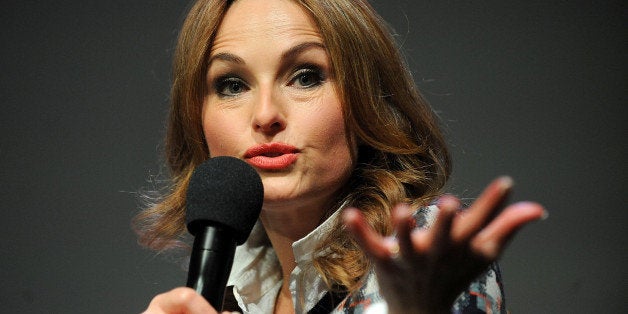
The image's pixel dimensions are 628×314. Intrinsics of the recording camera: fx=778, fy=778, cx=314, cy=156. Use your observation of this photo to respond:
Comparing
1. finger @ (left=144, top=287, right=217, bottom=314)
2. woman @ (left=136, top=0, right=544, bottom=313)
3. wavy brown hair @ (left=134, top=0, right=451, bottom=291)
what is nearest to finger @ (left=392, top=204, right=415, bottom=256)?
finger @ (left=144, top=287, right=217, bottom=314)

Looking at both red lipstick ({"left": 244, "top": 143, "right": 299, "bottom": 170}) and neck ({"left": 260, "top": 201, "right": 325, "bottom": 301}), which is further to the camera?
neck ({"left": 260, "top": 201, "right": 325, "bottom": 301})

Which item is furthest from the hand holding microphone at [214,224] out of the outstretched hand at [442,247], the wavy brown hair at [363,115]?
the wavy brown hair at [363,115]

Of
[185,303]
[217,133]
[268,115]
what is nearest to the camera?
[185,303]

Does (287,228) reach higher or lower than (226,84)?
lower

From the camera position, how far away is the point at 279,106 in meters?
1.24

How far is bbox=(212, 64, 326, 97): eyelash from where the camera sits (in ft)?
4.20

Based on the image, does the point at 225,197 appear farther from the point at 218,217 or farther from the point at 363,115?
the point at 363,115

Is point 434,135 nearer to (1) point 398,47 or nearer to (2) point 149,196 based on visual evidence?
(1) point 398,47

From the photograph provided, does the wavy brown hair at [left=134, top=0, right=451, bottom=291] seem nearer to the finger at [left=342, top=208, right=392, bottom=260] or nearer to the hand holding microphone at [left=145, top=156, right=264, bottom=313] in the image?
the hand holding microphone at [left=145, top=156, right=264, bottom=313]

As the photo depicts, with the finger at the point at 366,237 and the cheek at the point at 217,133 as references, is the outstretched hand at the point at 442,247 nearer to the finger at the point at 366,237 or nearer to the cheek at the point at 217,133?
the finger at the point at 366,237

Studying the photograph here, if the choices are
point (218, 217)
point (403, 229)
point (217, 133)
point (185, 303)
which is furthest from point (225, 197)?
point (217, 133)

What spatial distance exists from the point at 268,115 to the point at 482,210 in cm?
58

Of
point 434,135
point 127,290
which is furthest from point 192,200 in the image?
point 127,290

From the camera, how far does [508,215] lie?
2.21 feet
